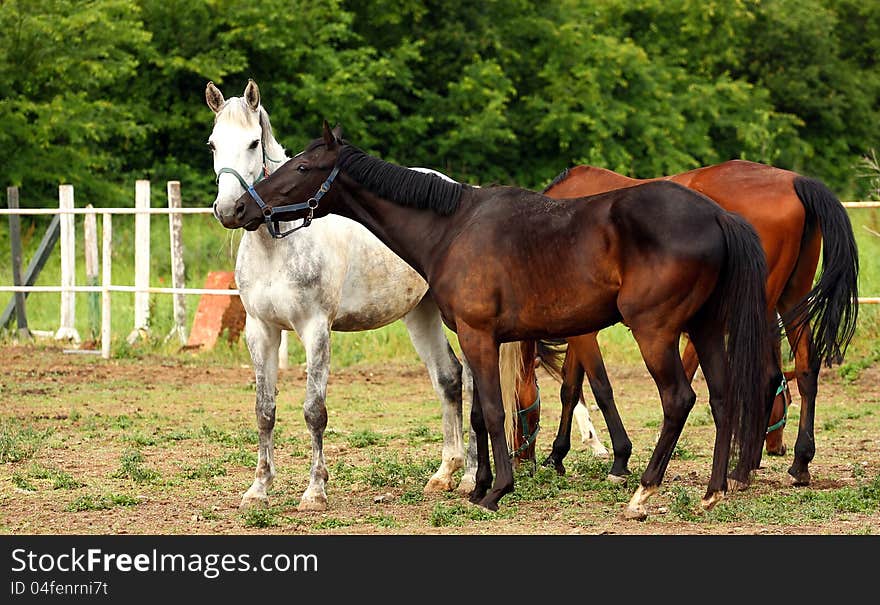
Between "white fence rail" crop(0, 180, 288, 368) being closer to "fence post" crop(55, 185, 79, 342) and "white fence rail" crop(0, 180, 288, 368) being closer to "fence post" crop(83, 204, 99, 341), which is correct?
"fence post" crop(55, 185, 79, 342)

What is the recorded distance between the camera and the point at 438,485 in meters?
7.22

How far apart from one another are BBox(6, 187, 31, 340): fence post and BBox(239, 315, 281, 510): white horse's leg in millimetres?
8962

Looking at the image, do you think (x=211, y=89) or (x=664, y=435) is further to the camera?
(x=211, y=89)

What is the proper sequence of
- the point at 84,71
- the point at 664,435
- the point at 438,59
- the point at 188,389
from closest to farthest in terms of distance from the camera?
1. the point at 664,435
2. the point at 188,389
3. the point at 84,71
4. the point at 438,59

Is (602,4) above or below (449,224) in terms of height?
above

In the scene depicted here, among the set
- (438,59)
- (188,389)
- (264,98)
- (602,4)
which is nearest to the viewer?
(188,389)

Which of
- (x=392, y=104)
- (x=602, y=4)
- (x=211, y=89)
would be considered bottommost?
(x=211, y=89)

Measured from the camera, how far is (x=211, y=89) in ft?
22.5

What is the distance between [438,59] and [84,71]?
7.46m

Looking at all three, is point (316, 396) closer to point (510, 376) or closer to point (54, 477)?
point (510, 376)

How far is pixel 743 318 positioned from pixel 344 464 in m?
3.13

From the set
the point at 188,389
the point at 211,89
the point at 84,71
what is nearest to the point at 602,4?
the point at 84,71

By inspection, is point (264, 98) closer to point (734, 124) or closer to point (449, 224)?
point (734, 124)

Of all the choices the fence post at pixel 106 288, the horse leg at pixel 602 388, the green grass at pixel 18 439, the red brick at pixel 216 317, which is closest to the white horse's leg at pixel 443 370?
the horse leg at pixel 602 388
